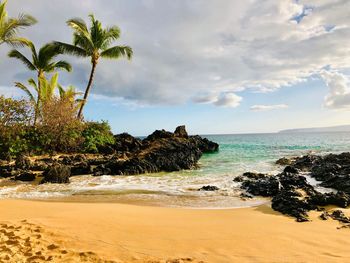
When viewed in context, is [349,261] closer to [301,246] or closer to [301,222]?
[301,246]

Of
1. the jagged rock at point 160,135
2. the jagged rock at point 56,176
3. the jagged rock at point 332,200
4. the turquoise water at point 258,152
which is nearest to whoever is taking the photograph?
the jagged rock at point 332,200

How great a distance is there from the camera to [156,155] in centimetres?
1902

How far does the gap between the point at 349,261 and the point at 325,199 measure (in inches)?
173

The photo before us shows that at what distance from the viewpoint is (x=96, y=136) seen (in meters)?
24.5

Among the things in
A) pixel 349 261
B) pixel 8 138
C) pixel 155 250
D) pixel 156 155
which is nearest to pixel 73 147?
pixel 8 138

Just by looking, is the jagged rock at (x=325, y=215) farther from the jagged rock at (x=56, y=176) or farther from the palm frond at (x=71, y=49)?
the palm frond at (x=71, y=49)

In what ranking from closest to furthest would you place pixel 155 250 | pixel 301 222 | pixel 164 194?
pixel 155 250 < pixel 301 222 < pixel 164 194

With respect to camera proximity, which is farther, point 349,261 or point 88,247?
point 88,247

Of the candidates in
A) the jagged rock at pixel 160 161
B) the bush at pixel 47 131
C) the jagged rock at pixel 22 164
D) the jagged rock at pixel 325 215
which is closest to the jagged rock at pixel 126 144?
A: the bush at pixel 47 131

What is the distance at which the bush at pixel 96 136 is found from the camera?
23.7 m

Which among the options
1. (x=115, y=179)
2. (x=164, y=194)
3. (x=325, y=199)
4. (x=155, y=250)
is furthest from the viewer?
(x=115, y=179)

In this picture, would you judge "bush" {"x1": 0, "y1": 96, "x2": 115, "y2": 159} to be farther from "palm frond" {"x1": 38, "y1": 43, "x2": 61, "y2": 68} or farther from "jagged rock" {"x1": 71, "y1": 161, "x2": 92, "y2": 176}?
"palm frond" {"x1": 38, "y1": 43, "x2": 61, "y2": 68}

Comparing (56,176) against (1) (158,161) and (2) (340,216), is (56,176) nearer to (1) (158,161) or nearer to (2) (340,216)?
(1) (158,161)

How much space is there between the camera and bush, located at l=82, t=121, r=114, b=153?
23.7m
